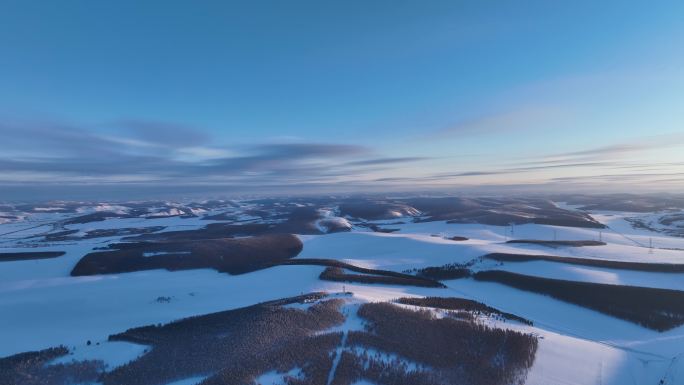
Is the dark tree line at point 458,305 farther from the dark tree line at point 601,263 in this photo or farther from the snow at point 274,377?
the dark tree line at point 601,263

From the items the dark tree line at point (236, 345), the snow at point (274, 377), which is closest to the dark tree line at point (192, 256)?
the dark tree line at point (236, 345)

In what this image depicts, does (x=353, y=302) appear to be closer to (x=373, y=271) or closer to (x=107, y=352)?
(x=107, y=352)

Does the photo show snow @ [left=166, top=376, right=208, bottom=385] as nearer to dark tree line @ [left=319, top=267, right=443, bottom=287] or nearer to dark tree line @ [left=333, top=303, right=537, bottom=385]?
dark tree line @ [left=333, top=303, right=537, bottom=385]

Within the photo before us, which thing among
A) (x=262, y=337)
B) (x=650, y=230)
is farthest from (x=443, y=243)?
(x=650, y=230)

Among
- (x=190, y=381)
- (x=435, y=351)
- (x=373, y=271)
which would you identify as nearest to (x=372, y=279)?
(x=373, y=271)

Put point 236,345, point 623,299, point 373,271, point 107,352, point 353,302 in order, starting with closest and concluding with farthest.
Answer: point 107,352
point 236,345
point 353,302
point 623,299
point 373,271

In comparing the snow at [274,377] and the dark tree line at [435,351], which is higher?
the snow at [274,377]

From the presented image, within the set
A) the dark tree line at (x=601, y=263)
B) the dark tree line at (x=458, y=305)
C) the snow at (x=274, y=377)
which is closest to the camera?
the snow at (x=274, y=377)

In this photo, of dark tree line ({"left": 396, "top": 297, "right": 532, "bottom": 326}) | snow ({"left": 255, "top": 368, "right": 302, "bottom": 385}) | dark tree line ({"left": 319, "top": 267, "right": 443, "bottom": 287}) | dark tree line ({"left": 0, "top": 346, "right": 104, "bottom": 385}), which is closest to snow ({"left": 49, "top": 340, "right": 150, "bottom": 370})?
dark tree line ({"left": 0, "top": 346, "right": 104, "bottom": 385})
